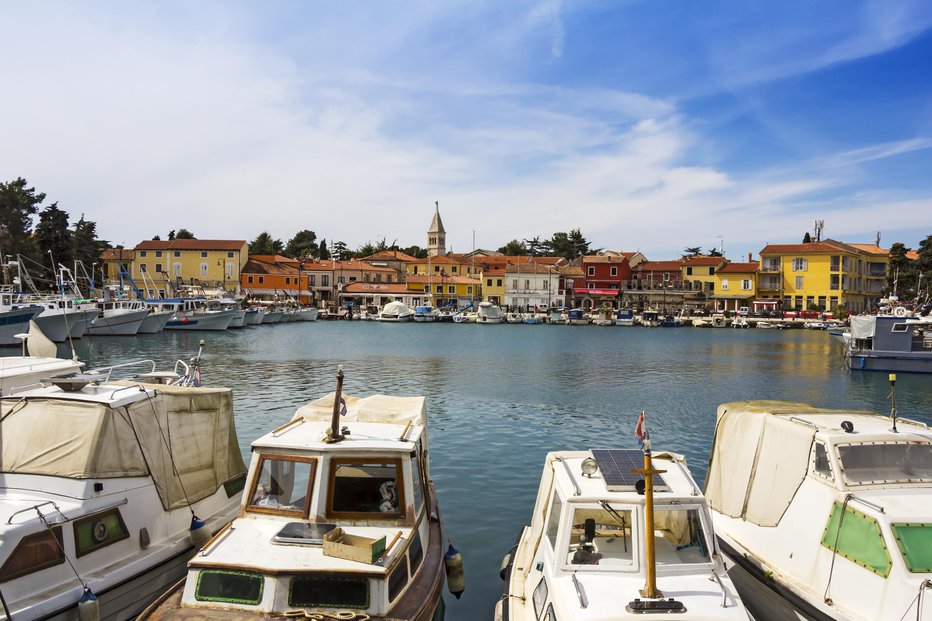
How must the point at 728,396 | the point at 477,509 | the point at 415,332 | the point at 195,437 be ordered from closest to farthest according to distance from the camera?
the point at 195,437
the point at 477,509
the point at 728,396
the point at 415,332

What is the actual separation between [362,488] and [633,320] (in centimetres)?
9884

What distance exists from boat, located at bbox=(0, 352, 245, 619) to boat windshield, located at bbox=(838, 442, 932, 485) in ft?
33.1

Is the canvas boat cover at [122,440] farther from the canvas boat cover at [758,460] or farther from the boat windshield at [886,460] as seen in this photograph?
the boat windshield at [886,460]

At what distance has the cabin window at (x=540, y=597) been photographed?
740cm

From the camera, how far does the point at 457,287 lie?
120688 millimetres

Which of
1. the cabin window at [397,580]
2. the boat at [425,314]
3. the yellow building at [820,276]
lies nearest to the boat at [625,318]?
the yellow building at [820,276]

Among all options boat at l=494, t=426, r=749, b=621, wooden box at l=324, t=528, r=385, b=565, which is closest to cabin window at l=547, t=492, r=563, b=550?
boat at l=494, t=426, r=749, b=621

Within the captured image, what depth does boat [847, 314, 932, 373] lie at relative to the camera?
4484cm

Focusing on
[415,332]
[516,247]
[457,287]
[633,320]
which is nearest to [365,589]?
[415,332]

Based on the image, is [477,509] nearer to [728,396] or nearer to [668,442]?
[668,442]

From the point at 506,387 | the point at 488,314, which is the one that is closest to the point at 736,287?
the point at 488,314

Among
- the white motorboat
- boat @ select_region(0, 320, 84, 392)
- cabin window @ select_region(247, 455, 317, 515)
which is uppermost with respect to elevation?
boat @ select_region(0, 320, 84, 392)

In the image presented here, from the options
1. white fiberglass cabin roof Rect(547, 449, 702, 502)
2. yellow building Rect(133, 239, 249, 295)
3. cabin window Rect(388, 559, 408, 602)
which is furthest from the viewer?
yellow building Rect(133, 239, 249, 295)

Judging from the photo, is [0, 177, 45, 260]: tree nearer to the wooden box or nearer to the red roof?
the red roof
